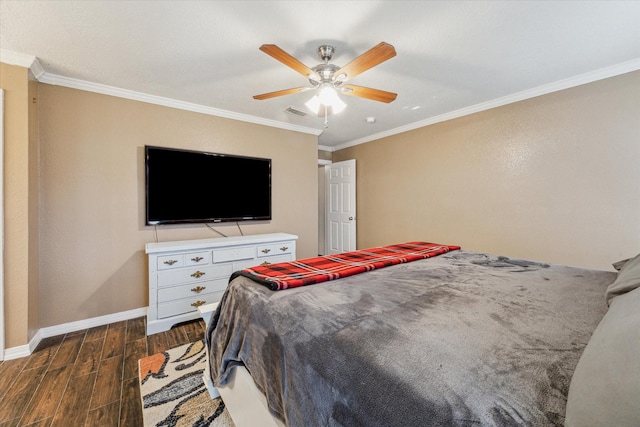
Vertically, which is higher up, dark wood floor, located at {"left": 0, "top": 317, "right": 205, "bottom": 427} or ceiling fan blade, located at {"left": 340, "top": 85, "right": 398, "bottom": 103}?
ceiling fan blade, located at {"left": 340, "top": 85, "right": 398, "bottom": 103}

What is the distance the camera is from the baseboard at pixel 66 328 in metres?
2.05

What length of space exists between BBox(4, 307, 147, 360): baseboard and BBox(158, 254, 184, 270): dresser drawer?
2.57ft

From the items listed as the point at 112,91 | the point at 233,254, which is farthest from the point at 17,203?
the point at 233,254

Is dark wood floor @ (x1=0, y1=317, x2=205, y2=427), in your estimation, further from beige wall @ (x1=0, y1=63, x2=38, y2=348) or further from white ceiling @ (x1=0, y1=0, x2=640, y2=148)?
white ceiling @ (x1=0, y1=0, x2=640, y2=148)

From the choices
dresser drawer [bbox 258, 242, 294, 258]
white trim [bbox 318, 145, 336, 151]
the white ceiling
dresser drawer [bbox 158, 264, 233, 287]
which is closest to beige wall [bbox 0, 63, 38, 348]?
the white ceiling

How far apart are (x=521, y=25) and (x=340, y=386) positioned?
96.4 inches

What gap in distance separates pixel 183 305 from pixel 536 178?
3.92 meters

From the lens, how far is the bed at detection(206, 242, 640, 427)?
0.60 metres

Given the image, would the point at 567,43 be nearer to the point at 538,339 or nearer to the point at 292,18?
the point at 292,18

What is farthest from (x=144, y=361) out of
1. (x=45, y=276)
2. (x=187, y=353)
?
(x=45, y=276)

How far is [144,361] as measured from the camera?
2.01 meters

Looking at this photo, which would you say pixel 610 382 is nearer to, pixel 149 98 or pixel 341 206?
pixel 149 98

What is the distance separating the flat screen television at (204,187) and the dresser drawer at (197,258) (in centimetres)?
58

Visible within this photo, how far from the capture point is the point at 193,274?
264 cm
